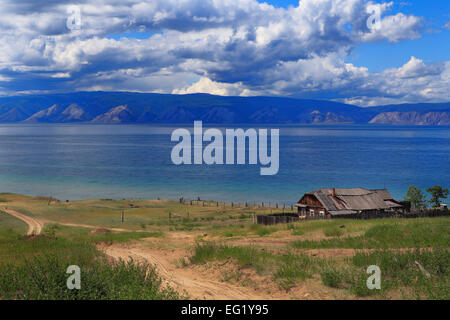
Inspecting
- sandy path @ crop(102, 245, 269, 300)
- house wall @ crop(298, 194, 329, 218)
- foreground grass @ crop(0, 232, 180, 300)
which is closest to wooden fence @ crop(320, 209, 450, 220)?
house wall @ crop(298, 194, 329, 218)

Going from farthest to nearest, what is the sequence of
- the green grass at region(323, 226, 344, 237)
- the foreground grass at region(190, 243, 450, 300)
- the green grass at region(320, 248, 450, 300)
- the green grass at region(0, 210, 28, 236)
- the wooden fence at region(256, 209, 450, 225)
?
the wooden fence at region(256, 209, 450, 225), the green grass at region(0, 210, 28, 236), the green grass at region(323, 226, 344, 237), the foreground grass at region(190, 243, 450, 300), the green grass at region(320, 248, 450, 300)

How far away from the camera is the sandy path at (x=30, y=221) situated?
32.6 m

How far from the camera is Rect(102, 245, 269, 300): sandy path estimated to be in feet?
37.2

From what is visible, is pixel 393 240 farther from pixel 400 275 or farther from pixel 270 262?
pixel 270 262

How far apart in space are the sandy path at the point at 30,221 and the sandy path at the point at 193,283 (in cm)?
1807

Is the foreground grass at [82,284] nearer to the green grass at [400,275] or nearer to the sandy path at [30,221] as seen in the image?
the green grass at [400,275]

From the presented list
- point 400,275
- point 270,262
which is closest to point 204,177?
point 270,262

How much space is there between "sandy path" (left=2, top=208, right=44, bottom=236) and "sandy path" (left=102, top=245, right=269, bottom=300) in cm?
1807

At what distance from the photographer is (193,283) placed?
1287 centimetres

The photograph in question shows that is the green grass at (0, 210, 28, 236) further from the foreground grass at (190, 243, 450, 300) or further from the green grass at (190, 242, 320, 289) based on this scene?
the foreground grass at (190, 243, 450, 300)

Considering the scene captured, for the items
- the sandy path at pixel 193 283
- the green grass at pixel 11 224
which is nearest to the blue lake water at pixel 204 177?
the green grass at pixel 11 224

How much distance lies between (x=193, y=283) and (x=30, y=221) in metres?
30.6

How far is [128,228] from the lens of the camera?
36219 mm
